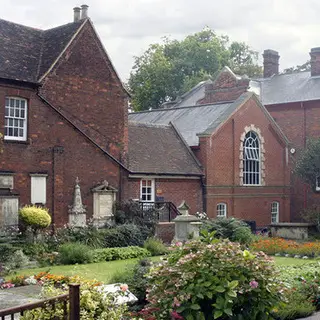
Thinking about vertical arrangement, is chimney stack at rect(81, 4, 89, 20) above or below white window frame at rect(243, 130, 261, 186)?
above

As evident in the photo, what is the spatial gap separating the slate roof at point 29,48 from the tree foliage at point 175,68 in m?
31.9

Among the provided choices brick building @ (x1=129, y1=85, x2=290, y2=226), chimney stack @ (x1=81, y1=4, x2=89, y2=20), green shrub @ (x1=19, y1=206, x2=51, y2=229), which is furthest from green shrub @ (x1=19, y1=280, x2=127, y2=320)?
brick building @ (x1=129, y1=85, x2=290, y2=226)

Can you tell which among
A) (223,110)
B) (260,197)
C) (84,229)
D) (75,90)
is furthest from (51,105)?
(260,197)

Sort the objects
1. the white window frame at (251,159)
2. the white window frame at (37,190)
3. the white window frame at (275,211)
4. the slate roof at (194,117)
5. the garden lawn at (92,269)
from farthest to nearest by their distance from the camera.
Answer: the white window frame at (275,211) → the white window frame at (251,159) → the slate roof at (194,117) → the white window frame at (37,190) → the garden lawn at (92,269)

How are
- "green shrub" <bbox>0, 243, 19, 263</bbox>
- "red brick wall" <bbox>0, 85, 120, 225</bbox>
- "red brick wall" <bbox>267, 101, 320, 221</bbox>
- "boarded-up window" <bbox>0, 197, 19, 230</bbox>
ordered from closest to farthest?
1. "green shrub" <bbox>0, 243, 19, 263</bbox>
2. "boarded-up window" <bbox>0, 197, 19, 230</bbox>
3. "red brick wall" <bbox>0, 85, 120, 225</bbox>
4. "red brick wall" <bbox>267, 101, 320, 221</bbox>

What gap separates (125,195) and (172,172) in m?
3.52

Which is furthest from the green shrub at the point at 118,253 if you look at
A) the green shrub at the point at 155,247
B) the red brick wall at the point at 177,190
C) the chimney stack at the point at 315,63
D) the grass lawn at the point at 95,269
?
the chimney stack at the point at 315,63

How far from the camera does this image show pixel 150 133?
3186cm

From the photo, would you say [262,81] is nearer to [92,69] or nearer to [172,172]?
[172,172]

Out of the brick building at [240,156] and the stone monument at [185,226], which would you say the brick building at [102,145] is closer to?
the brick building at [240,156]

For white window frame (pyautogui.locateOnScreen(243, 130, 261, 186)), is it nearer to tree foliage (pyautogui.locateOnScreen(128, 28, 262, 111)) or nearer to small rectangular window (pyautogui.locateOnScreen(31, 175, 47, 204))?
small rectangular window (pyautogui.locateOnScreen(31, 175, 47, 204))

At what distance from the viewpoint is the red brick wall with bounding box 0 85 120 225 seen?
22797mm

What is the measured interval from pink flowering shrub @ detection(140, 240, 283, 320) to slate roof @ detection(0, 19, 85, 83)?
15.8 m

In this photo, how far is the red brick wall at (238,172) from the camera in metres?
31.9
